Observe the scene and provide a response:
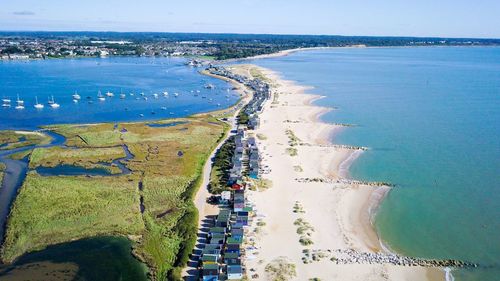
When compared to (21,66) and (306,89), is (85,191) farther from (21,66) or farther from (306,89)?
(21,66)

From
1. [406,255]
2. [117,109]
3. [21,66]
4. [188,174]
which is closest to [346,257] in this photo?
[406,255]

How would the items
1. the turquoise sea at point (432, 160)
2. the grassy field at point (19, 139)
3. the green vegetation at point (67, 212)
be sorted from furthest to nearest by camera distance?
→ the grassy field at point (19, 139) → the turquoise sea at point (432, 160) → the green vegetation at point (67, 212)

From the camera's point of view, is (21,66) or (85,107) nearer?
(85,107)

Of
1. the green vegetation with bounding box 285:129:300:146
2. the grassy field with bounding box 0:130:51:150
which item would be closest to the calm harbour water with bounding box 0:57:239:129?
the grassy field with bounding box 0:130:51:150

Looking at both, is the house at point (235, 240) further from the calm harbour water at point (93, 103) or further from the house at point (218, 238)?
the calm harbour water at point (93, 103)

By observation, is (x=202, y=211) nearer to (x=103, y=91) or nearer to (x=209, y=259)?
(x=209, y=259)

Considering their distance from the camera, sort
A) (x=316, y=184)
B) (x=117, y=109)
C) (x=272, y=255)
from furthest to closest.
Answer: (x=117, y=109), (x=316, y=184), (x=272, y=255)

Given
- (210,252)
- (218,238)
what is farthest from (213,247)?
(218,238)

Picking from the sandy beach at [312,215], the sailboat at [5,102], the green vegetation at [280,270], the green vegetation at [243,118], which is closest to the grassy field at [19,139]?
the sailboat at [5,102]
